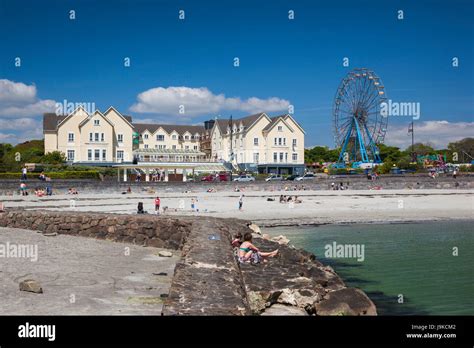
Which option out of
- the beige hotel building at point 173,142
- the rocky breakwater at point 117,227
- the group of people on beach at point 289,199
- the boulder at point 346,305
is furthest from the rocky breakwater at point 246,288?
the beige hotel building at point 173,142

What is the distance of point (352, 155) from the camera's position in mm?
95438

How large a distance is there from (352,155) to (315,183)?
3889 cm

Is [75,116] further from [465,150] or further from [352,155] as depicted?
[465,150]

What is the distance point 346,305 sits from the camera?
10.8 meters

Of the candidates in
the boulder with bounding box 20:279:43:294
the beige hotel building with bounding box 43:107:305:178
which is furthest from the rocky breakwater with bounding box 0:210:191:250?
the beige hotel building with bounding box 43:107:305:178

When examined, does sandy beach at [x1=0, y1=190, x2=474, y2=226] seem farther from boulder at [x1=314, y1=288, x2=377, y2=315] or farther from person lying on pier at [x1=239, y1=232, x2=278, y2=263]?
boulder at [x1=314, y1=288, x2=377, y2=315]

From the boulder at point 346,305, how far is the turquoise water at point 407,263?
2.35 metres

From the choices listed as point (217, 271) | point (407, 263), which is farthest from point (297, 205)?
point (217, 271)

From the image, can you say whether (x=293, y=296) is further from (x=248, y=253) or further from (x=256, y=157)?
(x=256, y=157)

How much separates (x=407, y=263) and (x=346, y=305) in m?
10.9

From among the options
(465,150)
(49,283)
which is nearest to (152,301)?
(49,283)

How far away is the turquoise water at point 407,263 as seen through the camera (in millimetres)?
14477
